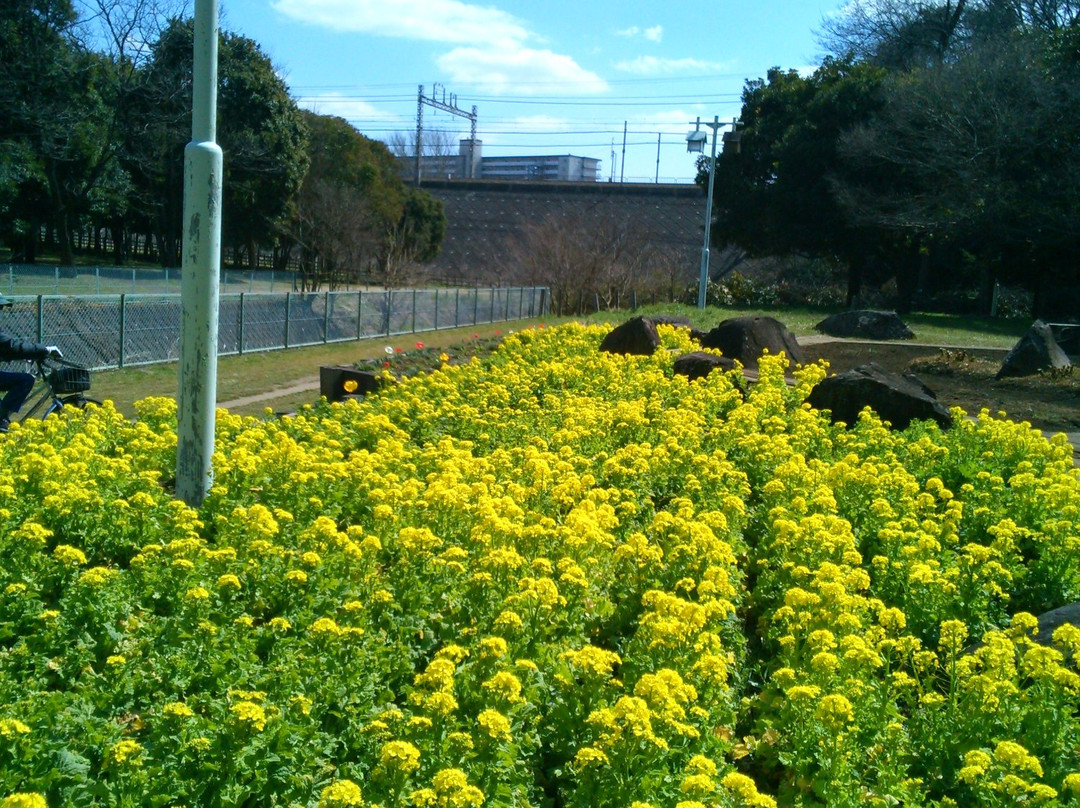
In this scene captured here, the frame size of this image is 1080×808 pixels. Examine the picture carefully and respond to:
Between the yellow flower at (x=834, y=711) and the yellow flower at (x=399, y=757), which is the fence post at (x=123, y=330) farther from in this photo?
the yellow flower at (x=834, y=711)

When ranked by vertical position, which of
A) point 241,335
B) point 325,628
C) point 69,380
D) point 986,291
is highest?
point 986,291

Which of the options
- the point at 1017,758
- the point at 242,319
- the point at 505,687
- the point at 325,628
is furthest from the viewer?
the point at 242,319

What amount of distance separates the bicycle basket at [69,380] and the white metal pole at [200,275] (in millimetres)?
3198

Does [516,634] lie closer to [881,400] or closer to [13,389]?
[13,389]

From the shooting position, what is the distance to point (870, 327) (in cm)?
2369

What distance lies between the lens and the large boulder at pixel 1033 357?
16344 millimetres

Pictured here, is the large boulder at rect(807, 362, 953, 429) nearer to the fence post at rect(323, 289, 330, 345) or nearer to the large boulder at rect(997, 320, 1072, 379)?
the large boulder at rect(997, 320, 1072, 379)

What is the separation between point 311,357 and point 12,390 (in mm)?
10923

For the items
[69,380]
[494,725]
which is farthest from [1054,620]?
[69,380]

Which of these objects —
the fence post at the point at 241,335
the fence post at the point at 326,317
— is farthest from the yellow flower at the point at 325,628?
the fence post at the point at 326,317

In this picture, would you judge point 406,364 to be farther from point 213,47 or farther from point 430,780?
point 430,780

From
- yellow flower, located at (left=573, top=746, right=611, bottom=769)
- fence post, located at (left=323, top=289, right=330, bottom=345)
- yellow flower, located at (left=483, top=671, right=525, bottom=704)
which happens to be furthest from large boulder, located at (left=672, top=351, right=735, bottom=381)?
fence post, located at (left=323, top=289, right=330, bottom=345)

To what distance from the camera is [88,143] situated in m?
31.8

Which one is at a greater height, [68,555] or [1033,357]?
[1033,357]
